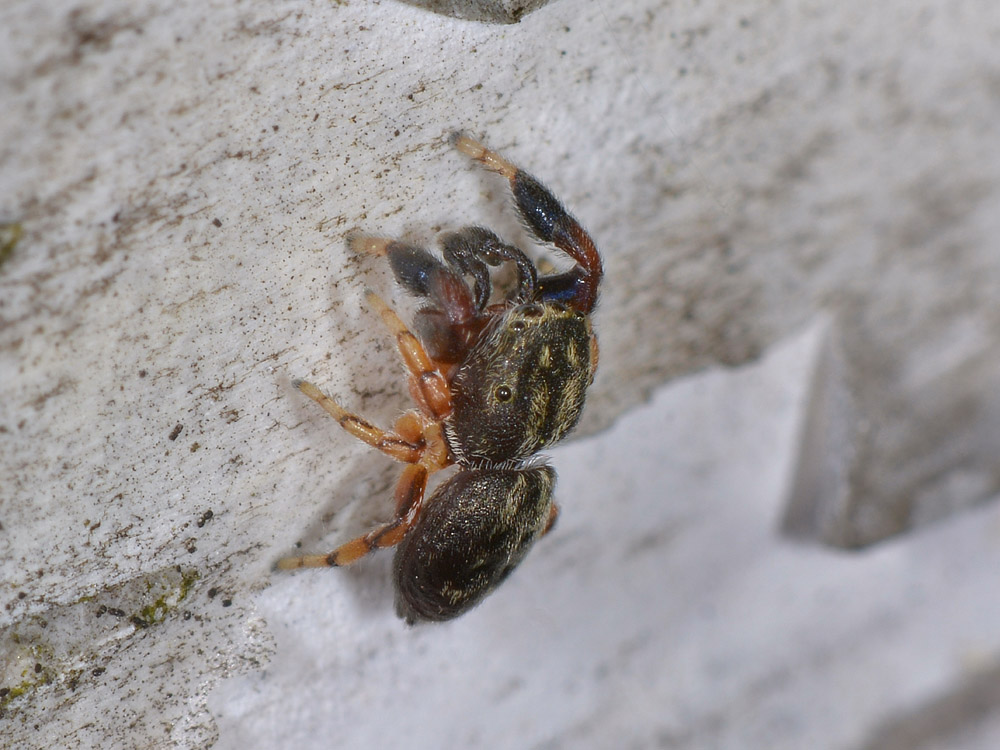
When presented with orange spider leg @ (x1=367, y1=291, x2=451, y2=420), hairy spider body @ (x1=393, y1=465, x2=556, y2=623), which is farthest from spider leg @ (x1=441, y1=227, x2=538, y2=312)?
hairy spider body @ (x1=393, y1=465, x2=556, y2=623)

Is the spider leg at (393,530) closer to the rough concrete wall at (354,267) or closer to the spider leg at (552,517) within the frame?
the rough concrete wall at (354,267)

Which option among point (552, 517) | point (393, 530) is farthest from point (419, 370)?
point (552, 517)

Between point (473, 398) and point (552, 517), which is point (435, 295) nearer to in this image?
point (473, 398)

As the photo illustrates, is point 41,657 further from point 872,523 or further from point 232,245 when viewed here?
point 872,523

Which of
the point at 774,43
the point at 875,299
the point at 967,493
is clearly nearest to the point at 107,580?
the point at 774,43

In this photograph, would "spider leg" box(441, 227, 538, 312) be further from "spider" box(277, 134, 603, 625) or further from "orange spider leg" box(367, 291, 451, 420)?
"orange spider leg" box(367, 291, 451, 420)

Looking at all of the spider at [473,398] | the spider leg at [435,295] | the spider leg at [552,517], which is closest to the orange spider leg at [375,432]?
the spider at [473,398]
